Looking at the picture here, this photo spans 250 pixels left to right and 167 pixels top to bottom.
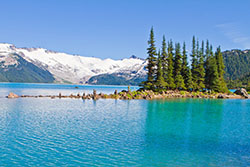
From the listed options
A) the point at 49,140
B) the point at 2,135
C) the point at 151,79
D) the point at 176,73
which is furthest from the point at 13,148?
the point at 176,73

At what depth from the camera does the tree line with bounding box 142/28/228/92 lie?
11200 cm

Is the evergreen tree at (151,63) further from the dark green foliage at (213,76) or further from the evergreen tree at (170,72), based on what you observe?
the dark green foliage at (213,76)

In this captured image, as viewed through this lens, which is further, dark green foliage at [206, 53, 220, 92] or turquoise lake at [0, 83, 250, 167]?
dark green foliage at [206, 53, 220, 92]

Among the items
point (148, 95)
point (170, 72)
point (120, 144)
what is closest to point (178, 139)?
point (120, 144)

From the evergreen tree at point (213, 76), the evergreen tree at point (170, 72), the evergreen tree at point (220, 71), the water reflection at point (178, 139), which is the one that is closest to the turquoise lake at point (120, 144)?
the water reflection at point (178, 139)

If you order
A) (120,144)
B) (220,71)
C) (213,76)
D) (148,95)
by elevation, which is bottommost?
(120,144)

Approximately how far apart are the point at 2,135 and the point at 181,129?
24.9 meters

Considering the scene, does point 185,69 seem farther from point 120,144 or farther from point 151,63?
point 120,144

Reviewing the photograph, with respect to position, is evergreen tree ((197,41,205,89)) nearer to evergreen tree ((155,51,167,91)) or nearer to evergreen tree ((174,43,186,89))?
evergreen tree ((174,43,186,89))

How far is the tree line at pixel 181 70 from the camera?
11200 cm

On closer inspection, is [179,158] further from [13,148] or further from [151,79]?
[151,79]

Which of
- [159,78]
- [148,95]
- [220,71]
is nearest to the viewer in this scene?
[148,95]

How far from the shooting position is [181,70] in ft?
406

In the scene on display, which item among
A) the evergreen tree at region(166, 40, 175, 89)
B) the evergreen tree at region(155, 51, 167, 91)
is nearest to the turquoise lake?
the evergreen tree at region(155, 51, 167, 91)
